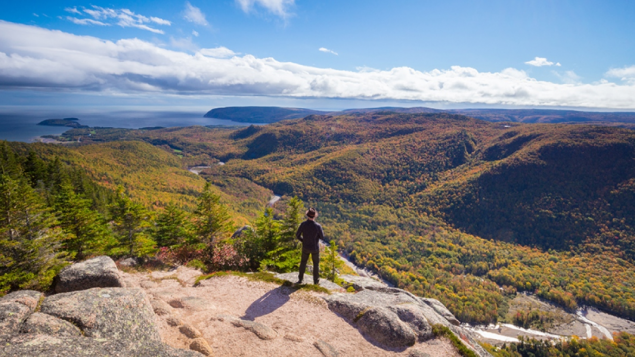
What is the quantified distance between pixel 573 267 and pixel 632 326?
31.6m

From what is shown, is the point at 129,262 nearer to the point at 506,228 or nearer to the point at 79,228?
the point at 79,228

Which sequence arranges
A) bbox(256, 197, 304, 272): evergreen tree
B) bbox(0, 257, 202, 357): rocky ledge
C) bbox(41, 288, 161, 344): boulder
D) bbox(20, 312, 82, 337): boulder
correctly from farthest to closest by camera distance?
bbox(256, 197, 304, 272): evergreen tree → bbox(41, 288, 161, 344): boulder → bbox(20, 312, 82, 337): boulder → bbox(0, 257, 202, 357): rocky ledge

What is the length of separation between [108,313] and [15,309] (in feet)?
7.84

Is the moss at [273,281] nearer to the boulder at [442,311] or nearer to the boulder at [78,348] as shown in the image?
the boulder at [78,348]

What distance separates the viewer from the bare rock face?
7.46 m

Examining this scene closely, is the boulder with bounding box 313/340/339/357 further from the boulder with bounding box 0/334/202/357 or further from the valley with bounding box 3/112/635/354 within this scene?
the valley with bounding box 3/112/635/354

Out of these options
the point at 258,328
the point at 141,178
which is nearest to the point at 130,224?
the point at 258,328

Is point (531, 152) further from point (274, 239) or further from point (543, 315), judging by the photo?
point (274, 239)

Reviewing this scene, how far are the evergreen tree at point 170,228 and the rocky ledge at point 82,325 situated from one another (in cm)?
1527

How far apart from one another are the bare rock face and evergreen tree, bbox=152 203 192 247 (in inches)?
604

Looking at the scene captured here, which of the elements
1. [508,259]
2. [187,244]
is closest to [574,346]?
[508,259]

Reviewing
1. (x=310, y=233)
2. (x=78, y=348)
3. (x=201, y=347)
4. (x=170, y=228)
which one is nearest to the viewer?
(x=78, y=348)

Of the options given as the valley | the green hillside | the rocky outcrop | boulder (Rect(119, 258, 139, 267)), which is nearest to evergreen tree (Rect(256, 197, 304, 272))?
the rocky outcrop

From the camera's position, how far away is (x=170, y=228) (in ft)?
82.4
